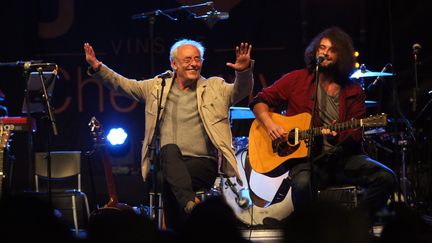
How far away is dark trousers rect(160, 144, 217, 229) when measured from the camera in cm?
499

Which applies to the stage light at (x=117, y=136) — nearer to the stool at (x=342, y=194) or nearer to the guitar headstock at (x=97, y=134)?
the guitar headstock at (x=97, y=134)

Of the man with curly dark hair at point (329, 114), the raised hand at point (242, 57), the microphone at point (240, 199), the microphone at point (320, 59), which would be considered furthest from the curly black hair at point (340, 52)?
the microphone at point (240, 199)

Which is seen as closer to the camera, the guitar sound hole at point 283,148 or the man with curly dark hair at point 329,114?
the man with curly dark hair at point 329,114

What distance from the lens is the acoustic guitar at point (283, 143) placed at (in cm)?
518

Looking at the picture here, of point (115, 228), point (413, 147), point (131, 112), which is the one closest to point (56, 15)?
point (131, 112)

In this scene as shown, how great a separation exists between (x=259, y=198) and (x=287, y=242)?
493cm

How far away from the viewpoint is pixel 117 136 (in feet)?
26.8

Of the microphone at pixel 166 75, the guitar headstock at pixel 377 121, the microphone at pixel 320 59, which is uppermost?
the microphone at pixel 320 59

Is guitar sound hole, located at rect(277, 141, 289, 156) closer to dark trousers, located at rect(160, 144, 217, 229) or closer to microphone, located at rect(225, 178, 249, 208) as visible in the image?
dark trousers, located at rect(160, 144, 217, 229)

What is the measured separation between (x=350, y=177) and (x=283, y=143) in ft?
1.91

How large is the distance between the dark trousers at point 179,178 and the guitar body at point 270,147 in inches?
13.6

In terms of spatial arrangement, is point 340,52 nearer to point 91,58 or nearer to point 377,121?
point 377,121

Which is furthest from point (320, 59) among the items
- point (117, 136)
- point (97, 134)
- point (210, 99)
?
point (117, 136)

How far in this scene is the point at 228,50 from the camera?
848 cm
